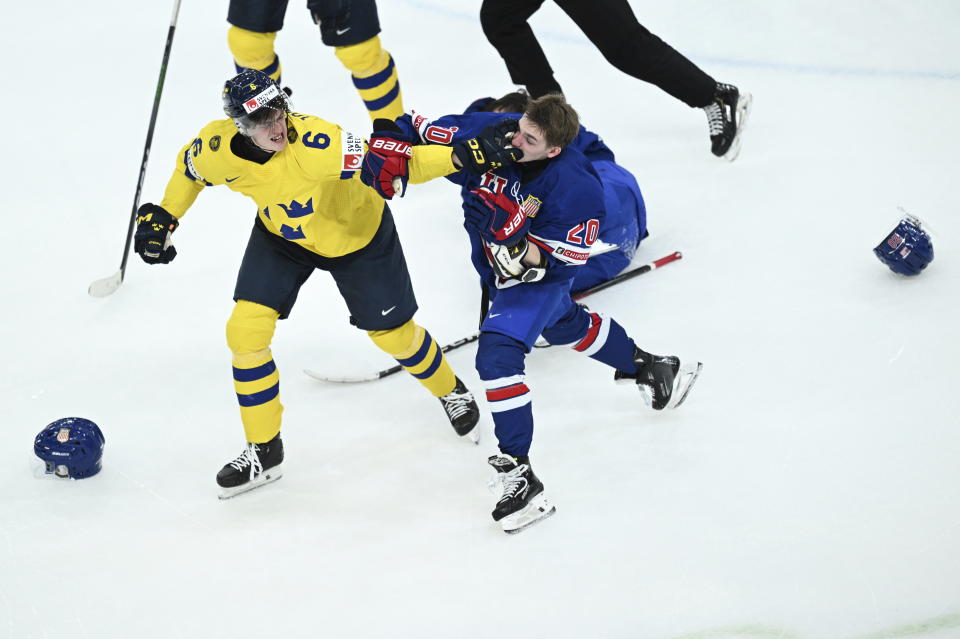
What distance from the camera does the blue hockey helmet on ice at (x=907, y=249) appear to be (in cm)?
348

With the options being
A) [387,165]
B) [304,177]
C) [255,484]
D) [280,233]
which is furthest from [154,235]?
[255,484]

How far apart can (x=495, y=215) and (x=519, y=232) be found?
0.10 meters

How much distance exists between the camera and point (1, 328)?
365 cm

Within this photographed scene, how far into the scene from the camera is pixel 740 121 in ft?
13.6

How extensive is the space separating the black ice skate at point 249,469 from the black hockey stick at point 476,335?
514 millimetres

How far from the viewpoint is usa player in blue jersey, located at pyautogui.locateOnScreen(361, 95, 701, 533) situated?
2.63 m

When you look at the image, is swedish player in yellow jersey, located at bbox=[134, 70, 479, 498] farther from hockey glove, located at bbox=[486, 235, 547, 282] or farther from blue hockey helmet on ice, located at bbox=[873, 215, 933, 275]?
blue hockey helmet on ice, located at bbox=[873, 215, 933, 275]

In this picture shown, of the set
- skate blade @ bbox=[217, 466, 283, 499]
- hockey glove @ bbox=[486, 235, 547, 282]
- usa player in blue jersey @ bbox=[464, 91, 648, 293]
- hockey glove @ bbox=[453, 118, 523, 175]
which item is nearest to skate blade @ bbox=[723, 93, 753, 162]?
usa player in blue jersey @ bbox=[464, 91, 648, 293]

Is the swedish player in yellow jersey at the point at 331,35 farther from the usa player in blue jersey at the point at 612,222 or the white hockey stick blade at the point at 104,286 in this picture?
the white hockey stick blade at the point at 104,286

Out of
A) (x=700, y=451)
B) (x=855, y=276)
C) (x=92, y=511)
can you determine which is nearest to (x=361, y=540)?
(x=92, y=511)

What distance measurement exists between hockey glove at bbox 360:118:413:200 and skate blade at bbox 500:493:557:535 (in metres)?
0.88

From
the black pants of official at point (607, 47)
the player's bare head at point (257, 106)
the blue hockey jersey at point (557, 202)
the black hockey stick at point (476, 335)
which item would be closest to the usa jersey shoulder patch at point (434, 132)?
the blue hockey jersey at point (557, 202)

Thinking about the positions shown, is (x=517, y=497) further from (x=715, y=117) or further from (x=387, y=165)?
(x=715, y=117)

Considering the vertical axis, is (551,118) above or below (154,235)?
above
